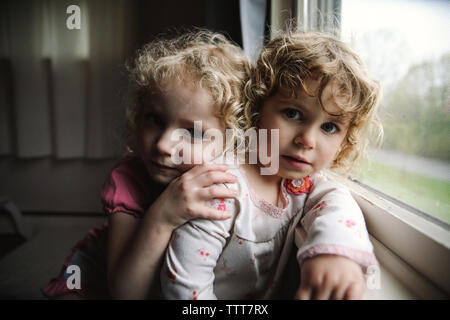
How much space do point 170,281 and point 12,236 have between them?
1.96 metres

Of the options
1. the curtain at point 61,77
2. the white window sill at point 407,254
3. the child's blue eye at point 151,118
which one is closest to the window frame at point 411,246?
the white window sill at point 407,254

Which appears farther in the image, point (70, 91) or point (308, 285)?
point (70, 91)

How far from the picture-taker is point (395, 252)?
20.4 inches

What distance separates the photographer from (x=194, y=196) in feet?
1.77

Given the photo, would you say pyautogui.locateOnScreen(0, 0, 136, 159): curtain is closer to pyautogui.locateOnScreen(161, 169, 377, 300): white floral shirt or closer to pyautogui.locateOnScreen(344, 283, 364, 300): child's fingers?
pyautogui.locateOnScreen(161, 169, 377, 300): white floral shirt

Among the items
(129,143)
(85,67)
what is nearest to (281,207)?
(129,143)

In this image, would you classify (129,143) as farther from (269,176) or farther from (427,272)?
(427,272)

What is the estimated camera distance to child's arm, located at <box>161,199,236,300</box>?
19.4 inches

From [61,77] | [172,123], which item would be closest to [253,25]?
[172,123]

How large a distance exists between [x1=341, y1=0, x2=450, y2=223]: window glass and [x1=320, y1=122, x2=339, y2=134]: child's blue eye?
0.17m

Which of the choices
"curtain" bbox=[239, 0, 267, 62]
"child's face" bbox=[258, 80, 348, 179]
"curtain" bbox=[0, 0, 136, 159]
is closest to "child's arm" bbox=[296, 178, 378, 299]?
"child's face" bbox=[258, 80, 348, 179]

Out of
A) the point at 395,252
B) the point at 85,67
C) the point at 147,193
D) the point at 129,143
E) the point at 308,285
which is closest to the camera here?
the point at 308,285

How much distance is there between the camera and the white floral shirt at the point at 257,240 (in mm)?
459

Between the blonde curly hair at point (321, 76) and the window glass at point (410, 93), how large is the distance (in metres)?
0.09
